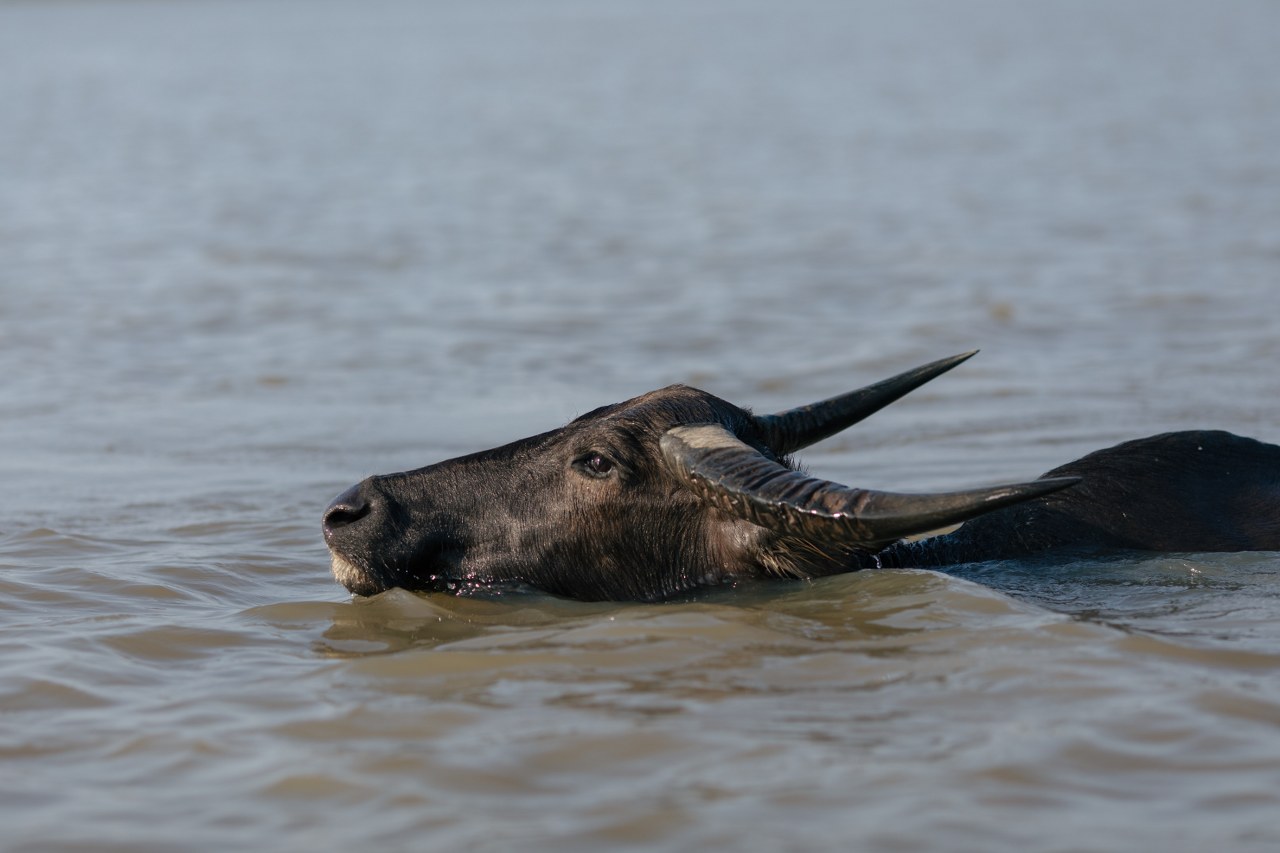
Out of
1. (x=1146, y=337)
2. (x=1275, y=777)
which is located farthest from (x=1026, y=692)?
(x=1146, y=337)

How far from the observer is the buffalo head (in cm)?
648

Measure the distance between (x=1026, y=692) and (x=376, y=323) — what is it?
1057cm

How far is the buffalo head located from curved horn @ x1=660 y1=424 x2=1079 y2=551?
0.11 metres

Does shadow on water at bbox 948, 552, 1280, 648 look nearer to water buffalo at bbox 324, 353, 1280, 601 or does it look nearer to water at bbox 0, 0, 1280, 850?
water at bbox 0, 0, 1280, 850

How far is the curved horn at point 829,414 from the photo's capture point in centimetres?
655

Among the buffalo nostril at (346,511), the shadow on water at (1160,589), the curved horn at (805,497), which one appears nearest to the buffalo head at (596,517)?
the buffalo nostril at (346,511)

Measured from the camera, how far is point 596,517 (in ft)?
21.4

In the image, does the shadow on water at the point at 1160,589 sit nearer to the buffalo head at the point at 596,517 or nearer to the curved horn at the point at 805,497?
the buffalo head at the point at 596,517

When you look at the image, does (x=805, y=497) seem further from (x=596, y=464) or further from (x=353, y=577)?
(x=353, y=577)

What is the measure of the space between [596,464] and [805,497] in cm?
104

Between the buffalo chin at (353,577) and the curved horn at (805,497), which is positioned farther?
the buffalo chin at (353,577)

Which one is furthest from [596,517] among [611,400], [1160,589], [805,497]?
[611,400]

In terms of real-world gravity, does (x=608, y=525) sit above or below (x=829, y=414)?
below

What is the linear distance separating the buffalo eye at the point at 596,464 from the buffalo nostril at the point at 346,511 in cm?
81
